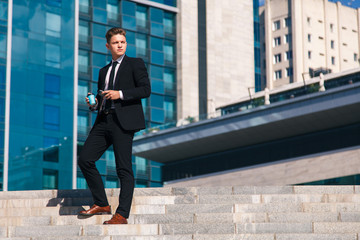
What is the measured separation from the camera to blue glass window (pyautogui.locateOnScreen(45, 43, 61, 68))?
172 ft

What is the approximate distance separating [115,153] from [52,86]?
43.4m

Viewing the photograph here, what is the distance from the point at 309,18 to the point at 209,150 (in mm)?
46137

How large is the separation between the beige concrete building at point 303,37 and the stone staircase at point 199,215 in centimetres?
8014

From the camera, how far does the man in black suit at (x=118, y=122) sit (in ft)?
31.9

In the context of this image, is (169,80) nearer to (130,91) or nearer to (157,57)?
(157,57)

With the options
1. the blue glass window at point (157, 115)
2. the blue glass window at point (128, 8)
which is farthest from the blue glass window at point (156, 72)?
the blue glass window at point (128, 8)

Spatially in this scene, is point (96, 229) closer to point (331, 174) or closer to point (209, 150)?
point (331, 174)

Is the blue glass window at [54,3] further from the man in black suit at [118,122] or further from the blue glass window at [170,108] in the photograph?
the man in black suit at [118,122]

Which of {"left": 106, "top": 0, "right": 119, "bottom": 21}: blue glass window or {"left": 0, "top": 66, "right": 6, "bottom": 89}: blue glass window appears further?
{"left": 106, "top": 0, "right": 119, "bottom": 21}: blue glass window

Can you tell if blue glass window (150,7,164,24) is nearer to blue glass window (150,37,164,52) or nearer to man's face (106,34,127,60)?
blue glass window (150,37,164,52)

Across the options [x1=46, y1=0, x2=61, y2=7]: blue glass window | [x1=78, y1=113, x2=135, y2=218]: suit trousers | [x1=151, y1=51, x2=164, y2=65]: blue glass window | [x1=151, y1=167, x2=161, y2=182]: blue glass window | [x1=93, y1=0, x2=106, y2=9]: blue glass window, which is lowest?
[x1=78, y1=113, x2=135, y2=218]: suit trousers

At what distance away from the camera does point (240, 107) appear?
45531mm

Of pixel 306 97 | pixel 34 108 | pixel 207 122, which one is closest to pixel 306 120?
pixel 306 97

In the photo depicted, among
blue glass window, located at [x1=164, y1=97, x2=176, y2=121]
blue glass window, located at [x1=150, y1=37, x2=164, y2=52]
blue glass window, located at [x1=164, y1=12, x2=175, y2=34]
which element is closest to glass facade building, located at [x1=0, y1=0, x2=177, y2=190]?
blue glass window, located at [x1=164, y1=97, x2=176, y2=121]
